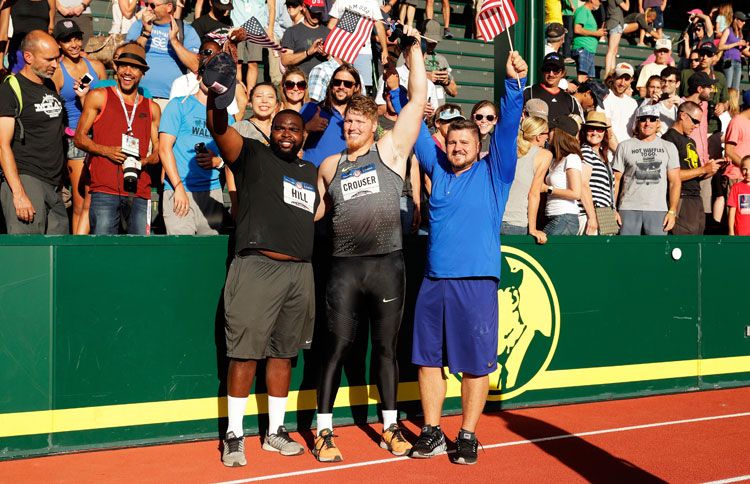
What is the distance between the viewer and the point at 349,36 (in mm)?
9008

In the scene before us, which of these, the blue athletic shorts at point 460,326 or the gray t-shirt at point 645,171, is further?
the gray t-shirt at point 645,171

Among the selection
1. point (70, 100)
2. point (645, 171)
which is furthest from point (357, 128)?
point (645, 171)

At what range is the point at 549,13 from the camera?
15.1m

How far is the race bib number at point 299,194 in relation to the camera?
6.64 meters

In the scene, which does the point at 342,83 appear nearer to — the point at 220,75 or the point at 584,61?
the point at 220,75

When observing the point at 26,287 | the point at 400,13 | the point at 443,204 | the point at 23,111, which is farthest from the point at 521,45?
the point at 26,287

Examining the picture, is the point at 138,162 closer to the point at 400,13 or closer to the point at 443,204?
the point at 443,204

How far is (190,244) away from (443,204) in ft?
6.29

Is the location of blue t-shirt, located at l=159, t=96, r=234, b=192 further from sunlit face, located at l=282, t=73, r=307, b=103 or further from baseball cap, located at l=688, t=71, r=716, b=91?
baseball cap, located at l=688, t=71, r=716, b=91

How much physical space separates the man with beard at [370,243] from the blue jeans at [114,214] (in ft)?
6.25

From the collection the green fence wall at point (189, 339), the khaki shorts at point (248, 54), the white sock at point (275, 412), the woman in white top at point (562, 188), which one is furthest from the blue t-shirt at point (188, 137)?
the khaki shorts at point (248, 54)

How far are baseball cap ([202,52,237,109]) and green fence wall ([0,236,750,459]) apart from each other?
153cm

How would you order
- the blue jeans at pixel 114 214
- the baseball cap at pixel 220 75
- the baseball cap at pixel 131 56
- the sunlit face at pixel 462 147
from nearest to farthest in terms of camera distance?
the baseball cap at pixel 220 75
the sunlit face at pixel 462 147
the blue jeans at pixel 114 214
the baseball cap at pixel 131 56

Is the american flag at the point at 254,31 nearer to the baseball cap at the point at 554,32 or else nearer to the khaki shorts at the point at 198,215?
the khaki shorts at the point at 198,215
